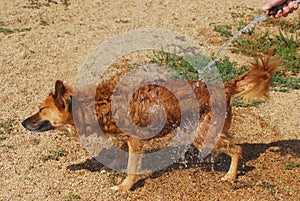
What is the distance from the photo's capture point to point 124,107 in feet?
18.0

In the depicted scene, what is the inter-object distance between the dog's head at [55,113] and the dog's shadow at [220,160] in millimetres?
725

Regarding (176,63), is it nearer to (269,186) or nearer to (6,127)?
(6,127)

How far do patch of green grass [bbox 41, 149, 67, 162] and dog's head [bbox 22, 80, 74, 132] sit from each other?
0.68 m

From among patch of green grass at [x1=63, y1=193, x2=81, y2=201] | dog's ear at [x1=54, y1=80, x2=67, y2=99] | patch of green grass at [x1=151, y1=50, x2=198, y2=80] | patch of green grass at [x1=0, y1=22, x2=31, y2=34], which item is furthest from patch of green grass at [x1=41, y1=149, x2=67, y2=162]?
patch of green grass at [x1=0, y1=22, x2=31, y2=34]

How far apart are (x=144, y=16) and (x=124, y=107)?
6.13 m

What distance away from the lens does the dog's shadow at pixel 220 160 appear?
617cm

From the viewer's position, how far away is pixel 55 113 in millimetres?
5602

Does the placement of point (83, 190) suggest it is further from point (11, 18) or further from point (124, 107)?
point (11, 18)

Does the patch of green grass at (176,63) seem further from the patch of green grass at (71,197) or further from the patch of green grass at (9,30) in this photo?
the patch of green grass at (71,197)

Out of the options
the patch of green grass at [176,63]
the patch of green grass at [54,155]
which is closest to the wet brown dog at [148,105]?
the patch of green grass at [54,155]

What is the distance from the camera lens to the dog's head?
5.39m

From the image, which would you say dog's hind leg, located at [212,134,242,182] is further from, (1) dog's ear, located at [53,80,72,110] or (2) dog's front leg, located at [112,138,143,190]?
(1) dog's ear, located at [53,80,72,110]

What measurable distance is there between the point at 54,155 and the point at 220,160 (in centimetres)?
240

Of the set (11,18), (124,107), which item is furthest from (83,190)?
(11,18)
